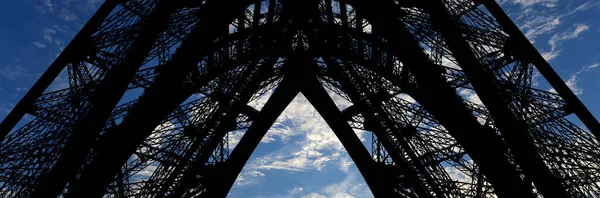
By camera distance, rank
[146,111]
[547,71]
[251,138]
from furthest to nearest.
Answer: [251,138]
[547,71]
[146,111]

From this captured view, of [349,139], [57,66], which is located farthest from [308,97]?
[57,66]

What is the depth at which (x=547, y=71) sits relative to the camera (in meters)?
14.5

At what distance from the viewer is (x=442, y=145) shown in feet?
62.2

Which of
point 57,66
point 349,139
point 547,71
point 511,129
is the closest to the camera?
point 511,129

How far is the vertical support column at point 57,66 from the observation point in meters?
12.9

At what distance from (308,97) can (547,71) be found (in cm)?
1296

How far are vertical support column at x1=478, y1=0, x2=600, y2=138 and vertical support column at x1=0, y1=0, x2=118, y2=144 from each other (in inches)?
548

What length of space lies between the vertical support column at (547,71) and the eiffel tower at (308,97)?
Result: 1.7 inches

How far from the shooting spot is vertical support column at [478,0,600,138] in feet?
45.2

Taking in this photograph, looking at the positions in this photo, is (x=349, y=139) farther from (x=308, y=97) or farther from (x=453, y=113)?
(x=453, y=113)

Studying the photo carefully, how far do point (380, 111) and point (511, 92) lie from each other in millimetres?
6194

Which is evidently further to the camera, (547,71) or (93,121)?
(547,71)

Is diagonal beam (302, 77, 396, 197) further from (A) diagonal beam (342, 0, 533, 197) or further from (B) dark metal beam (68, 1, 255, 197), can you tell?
(B) dark metal beam (68, 1, 255, 197)

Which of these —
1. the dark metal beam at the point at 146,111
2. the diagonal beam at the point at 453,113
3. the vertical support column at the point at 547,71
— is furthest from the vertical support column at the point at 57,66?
the vertical support column at the point at 547,71
